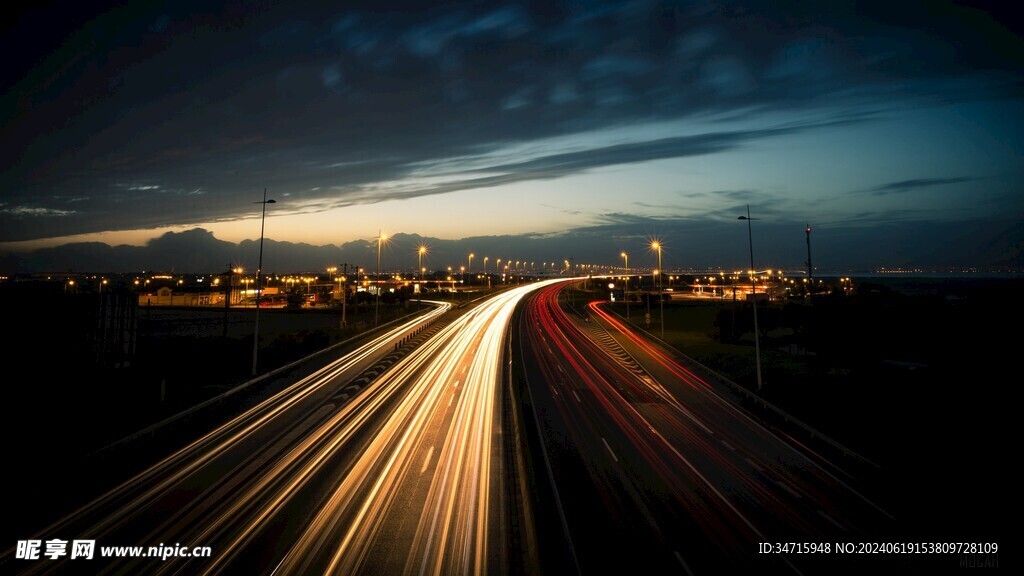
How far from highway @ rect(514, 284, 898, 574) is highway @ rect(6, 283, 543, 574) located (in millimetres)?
2754

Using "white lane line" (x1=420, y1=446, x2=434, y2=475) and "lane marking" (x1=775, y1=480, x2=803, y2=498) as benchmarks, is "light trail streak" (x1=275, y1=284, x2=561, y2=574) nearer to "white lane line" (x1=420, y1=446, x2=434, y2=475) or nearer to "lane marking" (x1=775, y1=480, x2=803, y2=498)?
"white lane line" (x1=420, y1=446, x2=434, y2=475)

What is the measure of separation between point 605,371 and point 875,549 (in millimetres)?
21230

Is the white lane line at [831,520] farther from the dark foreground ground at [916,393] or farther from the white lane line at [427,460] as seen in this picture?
the white lane line at [427,460]

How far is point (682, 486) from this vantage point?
46.3 ft

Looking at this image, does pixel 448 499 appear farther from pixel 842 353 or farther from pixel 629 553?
pixel 842 353

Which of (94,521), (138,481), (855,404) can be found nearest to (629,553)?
(94,521)

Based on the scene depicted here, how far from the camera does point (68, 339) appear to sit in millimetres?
25484

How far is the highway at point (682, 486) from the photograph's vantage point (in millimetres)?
10797

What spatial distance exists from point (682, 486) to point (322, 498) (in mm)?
11613

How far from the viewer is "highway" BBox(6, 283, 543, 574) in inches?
399

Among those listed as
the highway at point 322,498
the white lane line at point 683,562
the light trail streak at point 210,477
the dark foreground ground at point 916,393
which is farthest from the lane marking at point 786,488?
the light trail streak at point 210,477

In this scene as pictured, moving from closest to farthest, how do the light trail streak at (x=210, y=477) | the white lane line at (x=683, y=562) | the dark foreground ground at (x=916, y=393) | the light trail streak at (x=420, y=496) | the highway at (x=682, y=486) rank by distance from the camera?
the white lane line at (x=683, y=562) → the light trail streak at (x=420, y=496) → the highway at (x=682, y=486) → the light trail streak at (x=210, y=477) → the dark foreground ground at (x=916, y=393)

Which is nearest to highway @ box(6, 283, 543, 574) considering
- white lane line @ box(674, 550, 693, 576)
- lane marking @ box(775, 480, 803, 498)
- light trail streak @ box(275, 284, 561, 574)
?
light trail streak @ box(275, 284, 561, 574)

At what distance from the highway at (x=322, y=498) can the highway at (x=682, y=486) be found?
2.75m
